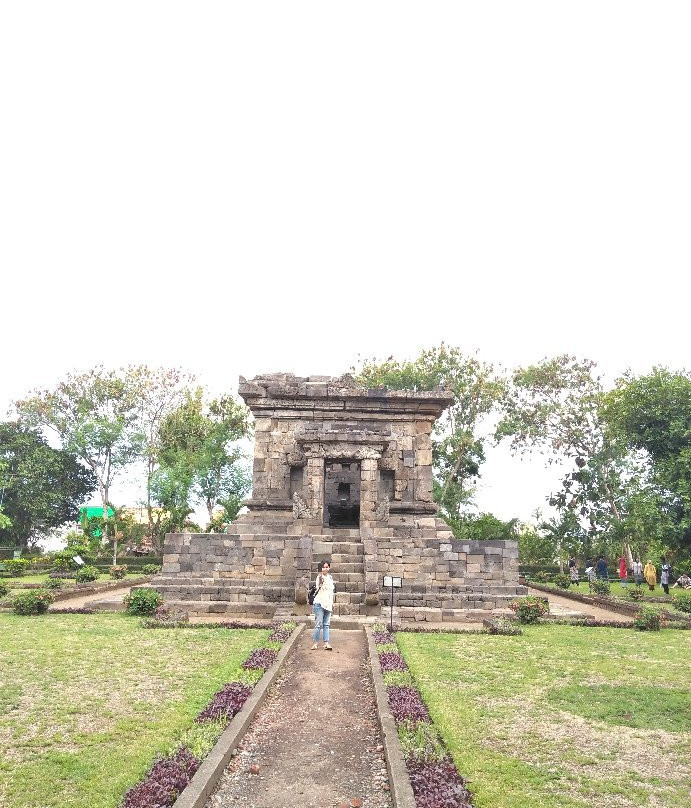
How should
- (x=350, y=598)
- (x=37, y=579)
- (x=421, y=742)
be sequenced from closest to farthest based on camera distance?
(x=421, y=742), (x=350, y=598), (x=37, y=579)

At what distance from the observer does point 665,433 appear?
81.9ft

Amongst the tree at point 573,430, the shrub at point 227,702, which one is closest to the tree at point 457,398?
the tree at point 573,430

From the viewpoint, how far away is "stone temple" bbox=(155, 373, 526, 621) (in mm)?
16016

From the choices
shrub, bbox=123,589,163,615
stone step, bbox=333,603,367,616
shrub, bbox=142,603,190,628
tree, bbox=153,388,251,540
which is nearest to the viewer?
shrub, bbox=142,603,190,628

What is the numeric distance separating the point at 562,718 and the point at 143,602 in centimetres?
1039

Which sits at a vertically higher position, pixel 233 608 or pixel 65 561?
pixel 233 608

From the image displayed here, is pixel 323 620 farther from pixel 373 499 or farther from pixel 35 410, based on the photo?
pixel 35 410

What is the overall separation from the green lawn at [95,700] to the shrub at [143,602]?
5.13ft

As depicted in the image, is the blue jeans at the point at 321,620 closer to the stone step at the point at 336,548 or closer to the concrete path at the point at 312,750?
the concrete path at the point at 312,750

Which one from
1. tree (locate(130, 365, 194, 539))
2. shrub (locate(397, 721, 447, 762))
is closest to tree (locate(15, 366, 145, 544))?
tree (locate(130, 365, 194, 539))

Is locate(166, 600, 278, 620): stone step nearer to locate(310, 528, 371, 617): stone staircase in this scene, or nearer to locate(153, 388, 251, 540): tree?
locate(310, 528, 371, 617): stone staircase

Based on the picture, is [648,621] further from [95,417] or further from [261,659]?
[95,417]

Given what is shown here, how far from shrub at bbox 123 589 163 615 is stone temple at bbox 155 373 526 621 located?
860mm

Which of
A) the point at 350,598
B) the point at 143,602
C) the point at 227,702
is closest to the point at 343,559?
the point at 350,598
